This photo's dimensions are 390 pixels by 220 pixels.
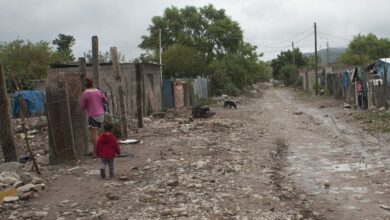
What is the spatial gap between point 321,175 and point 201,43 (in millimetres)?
33282

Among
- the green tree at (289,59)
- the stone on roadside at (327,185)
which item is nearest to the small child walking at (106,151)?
the stone on roadside at (327,185)

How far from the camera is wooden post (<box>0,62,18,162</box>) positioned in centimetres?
833

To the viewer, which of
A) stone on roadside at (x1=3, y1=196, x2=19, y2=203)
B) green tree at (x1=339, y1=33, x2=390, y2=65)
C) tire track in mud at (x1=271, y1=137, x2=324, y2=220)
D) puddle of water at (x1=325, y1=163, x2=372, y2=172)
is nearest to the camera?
tire track in mud at (x1=271, y1=137, x2=324, y2=220)

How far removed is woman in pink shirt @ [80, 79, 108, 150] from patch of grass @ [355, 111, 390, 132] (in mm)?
8664

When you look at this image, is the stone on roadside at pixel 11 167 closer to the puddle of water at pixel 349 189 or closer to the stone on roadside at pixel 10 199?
the stone on roadside at pixel 10 199

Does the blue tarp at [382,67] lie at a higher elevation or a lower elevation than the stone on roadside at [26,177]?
higher

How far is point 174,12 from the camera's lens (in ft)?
138

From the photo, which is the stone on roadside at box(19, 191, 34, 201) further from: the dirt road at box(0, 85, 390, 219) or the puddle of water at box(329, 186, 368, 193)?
the puddle of water at box(329, 186, 368, 193)

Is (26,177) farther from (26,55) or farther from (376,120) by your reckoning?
(26,55)

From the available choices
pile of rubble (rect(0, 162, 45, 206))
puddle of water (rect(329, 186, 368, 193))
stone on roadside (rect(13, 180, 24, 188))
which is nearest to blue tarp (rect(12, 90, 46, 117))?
pile of rubble (rect(0, 162, 45, 206))

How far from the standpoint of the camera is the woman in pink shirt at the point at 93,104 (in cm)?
925

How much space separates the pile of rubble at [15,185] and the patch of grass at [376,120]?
1040 cm

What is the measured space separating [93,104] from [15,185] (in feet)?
8.41

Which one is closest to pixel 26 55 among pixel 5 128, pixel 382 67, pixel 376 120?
pixel 382 67
